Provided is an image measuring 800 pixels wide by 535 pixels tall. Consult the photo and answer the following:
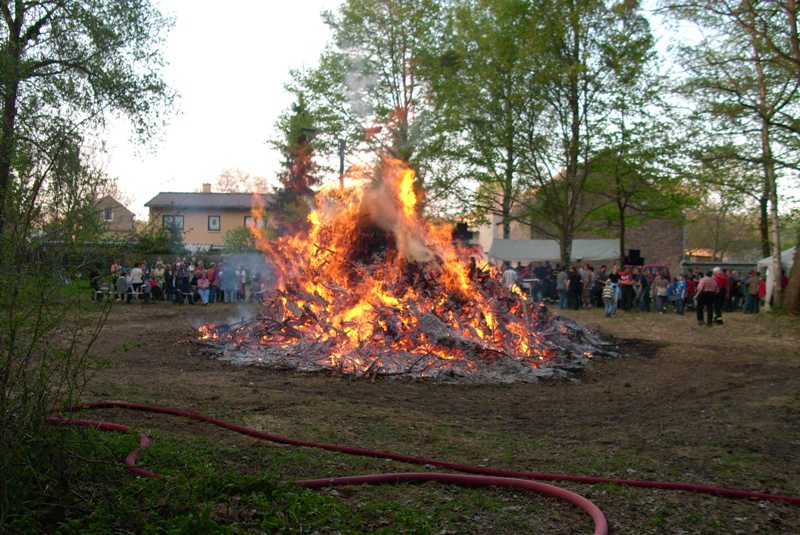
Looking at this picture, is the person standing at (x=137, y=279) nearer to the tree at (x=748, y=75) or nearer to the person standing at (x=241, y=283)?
the person standing at (x=241, y=283)

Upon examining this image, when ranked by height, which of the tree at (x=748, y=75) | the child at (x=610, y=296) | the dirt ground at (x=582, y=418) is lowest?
the dirt ground at (x=582, y=418)

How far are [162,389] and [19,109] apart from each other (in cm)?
694

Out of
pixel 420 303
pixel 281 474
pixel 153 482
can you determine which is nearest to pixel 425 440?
pixel 281 474

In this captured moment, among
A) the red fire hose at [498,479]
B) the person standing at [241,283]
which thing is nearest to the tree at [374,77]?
the person standing at [241,283]

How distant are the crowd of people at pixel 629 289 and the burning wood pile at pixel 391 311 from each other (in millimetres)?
8664

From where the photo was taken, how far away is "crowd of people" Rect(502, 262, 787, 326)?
24.1m

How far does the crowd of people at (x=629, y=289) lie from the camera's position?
24.1 m

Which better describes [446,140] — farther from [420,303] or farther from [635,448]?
[635,448]

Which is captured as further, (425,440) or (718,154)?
(718,154)

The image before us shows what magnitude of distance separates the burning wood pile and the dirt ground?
69 cm

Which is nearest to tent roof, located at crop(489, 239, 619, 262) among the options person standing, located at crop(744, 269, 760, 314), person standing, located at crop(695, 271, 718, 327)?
person standing, located at crop(744, 269, 760, 314)

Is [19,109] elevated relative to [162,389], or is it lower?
elevated

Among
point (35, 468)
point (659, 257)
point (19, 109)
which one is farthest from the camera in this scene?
point (659, 257)

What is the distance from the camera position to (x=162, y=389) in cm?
901
